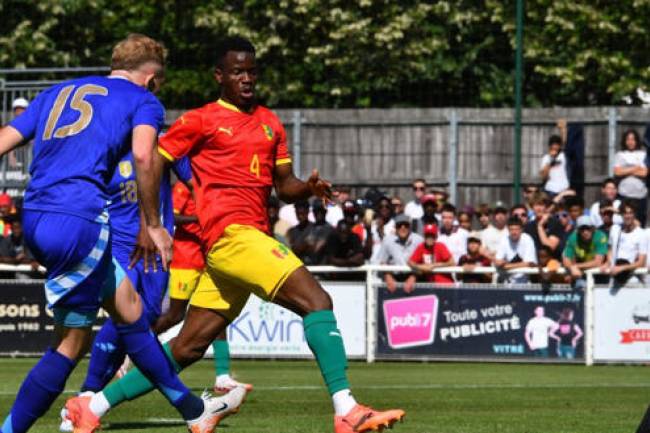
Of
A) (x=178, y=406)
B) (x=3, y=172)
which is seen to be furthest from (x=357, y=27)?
(x=178, y=406)

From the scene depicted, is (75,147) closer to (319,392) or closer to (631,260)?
(319,392)

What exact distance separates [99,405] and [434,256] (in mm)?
12731

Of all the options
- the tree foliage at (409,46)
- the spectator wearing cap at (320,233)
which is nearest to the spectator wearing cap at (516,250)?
the spectator wearing cap at (320,233)

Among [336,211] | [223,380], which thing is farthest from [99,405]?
[336,211]

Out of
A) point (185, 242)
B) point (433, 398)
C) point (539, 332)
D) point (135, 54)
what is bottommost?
point (539, 332)

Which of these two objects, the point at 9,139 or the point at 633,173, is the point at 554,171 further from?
the point at 9,139

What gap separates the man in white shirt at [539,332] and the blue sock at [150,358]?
505 inches

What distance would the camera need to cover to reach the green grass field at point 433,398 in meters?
11.4

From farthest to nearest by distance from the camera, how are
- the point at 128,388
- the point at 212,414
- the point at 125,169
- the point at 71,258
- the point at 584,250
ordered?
the point at 584,250
the point at 125,169
the point at 128,388
the point at 212,414
the point at 71,258

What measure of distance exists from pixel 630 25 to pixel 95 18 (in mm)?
13141

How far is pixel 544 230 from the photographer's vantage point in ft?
73.7

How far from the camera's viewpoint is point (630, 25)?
37781mm

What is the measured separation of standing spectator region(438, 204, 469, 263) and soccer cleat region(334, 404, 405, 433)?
13.6 m

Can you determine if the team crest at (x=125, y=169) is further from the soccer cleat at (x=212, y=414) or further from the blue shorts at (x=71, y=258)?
the blue shorts at (x=71, y=258)
